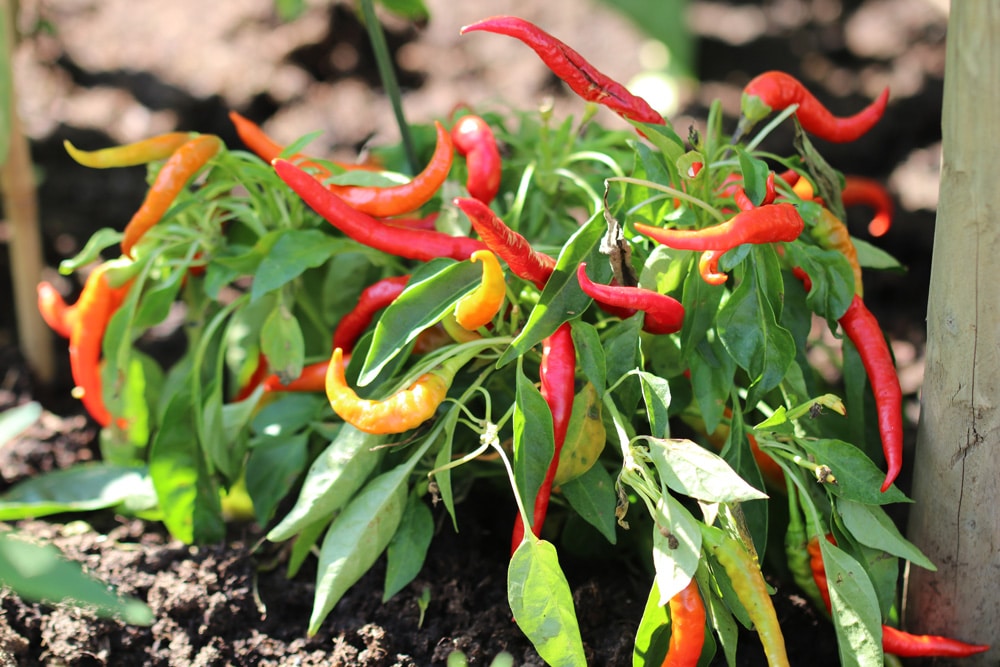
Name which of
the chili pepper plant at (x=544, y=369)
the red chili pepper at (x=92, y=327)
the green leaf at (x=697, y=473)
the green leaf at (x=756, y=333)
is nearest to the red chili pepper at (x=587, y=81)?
the chili pepper plant at (x=544, y=369)

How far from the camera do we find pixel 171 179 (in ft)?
5.23

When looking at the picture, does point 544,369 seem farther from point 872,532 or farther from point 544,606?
point 872,532

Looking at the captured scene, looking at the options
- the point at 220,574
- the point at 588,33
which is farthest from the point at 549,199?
the point at 588,33

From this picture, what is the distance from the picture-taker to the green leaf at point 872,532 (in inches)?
53.2

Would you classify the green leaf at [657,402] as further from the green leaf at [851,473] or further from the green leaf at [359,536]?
the green leaf at [359,536]

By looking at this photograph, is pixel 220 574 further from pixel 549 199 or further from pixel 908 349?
pixel 908 349

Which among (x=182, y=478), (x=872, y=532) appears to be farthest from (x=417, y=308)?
(x=872, y=532)

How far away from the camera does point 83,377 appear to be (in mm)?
1812

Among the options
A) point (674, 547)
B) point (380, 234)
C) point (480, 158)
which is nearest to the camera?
point (674, 547)

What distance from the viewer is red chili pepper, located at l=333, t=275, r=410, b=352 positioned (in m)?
1.57

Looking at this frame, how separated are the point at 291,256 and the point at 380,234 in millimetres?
142

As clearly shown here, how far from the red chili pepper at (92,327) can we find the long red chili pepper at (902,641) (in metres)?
1.22

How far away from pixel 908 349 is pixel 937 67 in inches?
48.4

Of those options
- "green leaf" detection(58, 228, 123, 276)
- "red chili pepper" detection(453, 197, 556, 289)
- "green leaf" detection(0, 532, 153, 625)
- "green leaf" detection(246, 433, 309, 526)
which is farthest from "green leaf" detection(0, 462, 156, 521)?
"green leaf" detection(0, 532, 153, 625)
